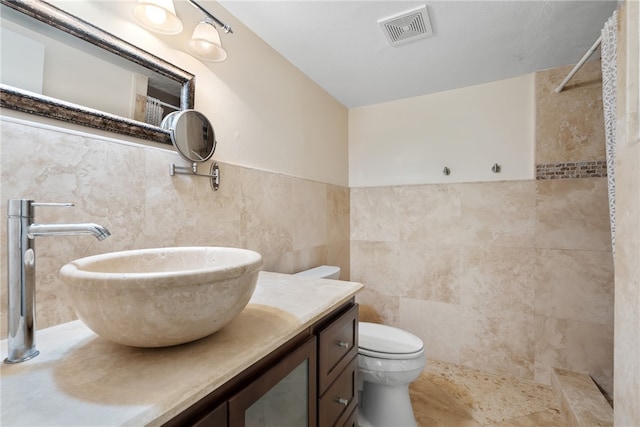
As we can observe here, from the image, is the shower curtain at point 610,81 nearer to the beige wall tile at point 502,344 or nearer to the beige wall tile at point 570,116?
the beige wall tile at point 570,116

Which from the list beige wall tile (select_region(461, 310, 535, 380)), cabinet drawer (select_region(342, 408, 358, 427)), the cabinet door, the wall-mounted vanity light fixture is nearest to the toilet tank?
cabinet drawer (select_region(342, 408, 358, 427))

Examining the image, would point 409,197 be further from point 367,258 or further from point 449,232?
point 367,258

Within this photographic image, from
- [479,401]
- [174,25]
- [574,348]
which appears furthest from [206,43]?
[574,348]

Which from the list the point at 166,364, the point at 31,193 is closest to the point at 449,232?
the point at 166,364

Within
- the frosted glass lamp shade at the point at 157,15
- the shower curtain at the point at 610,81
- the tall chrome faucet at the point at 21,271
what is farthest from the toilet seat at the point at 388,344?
the frosted glass lamp shade at the point at 157,15

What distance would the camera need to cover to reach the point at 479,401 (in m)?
1.72

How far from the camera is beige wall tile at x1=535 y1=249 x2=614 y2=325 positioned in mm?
1697

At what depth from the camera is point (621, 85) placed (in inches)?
38.5

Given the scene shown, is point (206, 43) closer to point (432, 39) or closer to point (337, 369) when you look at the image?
point (432, 39)

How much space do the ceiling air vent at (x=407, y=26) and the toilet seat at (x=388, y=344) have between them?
168 cm

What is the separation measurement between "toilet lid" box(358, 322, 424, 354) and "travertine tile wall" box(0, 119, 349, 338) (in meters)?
0.64

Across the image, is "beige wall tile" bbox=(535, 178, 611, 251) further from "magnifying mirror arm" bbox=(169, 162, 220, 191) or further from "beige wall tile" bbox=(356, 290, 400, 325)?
"magnifying mirror arm" bbox=(169, 162, 220, 191)

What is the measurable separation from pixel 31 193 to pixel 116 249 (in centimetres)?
26

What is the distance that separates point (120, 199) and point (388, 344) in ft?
4.68
